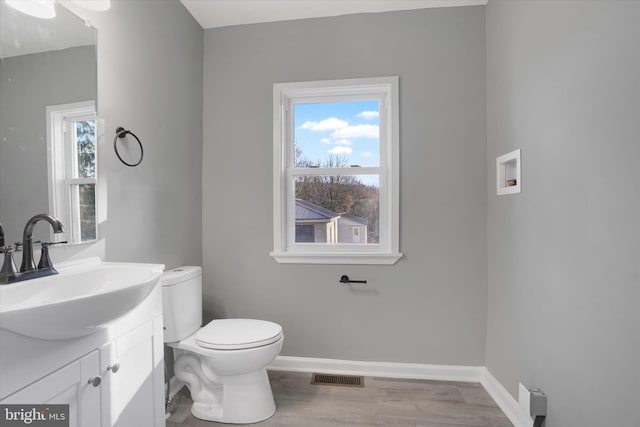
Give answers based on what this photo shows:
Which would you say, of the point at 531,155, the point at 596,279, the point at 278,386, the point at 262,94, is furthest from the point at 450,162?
the point at 278,386

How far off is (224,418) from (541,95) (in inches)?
90.0

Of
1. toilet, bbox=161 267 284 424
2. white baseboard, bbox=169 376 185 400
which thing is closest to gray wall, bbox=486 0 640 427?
toilet, bbox=161 267 284 424

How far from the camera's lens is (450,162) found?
81.2 inches

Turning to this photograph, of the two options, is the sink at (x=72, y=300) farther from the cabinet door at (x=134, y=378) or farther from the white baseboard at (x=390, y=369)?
the white baseboard at (x=390, y=369)

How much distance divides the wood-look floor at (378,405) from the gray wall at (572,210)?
0.26m

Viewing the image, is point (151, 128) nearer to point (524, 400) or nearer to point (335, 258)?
point (335, 258)

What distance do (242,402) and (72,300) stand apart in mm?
1202

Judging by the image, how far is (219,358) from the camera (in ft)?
5.06

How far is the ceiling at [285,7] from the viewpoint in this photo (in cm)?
201

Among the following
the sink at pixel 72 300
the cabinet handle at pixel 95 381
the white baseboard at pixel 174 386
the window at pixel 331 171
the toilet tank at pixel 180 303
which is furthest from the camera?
the window at pixel 331 171

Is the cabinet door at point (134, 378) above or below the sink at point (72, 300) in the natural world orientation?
below

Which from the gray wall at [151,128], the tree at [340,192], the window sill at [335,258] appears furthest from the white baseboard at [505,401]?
the gray wall at [151,128]

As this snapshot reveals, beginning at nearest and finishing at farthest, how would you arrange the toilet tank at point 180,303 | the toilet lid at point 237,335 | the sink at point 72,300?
the sink at point 72,300, the toilet lid at point 237,335, the toilet tank at point 180,303

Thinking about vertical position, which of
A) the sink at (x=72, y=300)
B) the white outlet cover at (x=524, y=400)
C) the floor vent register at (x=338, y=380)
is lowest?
the floor vent register at (x=338, y=380)
